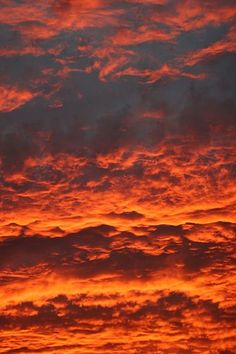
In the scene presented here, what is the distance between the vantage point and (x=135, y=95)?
286 centimetres

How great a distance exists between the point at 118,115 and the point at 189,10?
101 cm

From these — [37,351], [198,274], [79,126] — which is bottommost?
[37,351]

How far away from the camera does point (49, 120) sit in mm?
2850

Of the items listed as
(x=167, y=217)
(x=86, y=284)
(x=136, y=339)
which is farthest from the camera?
(x=136, y=339)

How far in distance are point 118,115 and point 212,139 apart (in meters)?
0.76

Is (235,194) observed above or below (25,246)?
above

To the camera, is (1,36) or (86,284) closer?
(1,36)

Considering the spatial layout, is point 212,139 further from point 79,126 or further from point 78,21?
point 78,21

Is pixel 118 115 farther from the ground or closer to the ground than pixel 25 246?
farther from the ground

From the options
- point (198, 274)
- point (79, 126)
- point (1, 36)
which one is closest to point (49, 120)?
point (79, 126)

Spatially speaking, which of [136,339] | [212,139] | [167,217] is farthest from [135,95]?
[136,339]

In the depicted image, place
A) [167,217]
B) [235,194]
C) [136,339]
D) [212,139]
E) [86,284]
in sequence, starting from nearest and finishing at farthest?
[212,139], [235,194], [167,217], [86,284], [136,339]

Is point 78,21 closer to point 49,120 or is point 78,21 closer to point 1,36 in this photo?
point 1,36

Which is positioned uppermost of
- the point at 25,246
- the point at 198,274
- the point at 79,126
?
the point at 79,126
